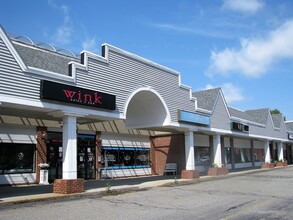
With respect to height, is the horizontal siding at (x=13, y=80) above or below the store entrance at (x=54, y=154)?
above

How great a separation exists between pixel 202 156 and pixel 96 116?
18.2 metres

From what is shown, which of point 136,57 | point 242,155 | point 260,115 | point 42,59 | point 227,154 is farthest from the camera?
point 260,115

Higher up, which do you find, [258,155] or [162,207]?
[258,155]

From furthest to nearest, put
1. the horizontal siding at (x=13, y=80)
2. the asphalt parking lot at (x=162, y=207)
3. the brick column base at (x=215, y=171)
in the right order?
1. the brick column base at (x=215, y=171)
2. the horizontal siding at (x=13, y=80)
3. the asphalt parking lot at (x=162, y=207)

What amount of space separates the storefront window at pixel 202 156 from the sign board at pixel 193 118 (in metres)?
7.04

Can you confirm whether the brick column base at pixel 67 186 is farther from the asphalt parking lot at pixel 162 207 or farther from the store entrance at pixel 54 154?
the store entrance at pixel 54 154

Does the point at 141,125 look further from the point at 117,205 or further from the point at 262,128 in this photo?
the point at 262,128

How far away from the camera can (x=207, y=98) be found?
2848 centimetres

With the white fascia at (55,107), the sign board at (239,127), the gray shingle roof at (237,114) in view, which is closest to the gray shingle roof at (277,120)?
the gray shingle roof at (237,114)

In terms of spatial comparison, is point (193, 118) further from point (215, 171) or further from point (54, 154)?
point (54, 154)

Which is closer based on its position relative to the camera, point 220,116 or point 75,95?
point 75,95

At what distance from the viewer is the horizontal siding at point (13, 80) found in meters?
12.7

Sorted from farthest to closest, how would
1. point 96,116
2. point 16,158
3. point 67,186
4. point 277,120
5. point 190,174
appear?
point 277,120
point 190,174
point 16,158
point 96,116
point 67,186

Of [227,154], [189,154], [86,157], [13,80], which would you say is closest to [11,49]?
[13,80]
